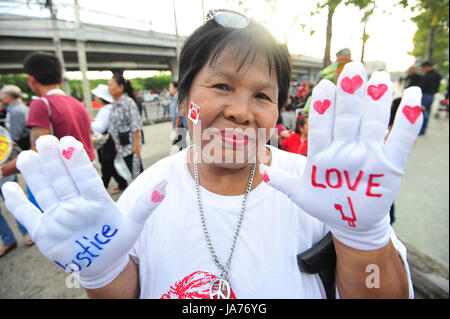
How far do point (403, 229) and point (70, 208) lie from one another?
3.49 metres

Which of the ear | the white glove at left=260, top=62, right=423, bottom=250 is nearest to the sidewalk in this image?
the white glove at left=260, top=62, right=423, bottom=250

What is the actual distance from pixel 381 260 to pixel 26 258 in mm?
3303

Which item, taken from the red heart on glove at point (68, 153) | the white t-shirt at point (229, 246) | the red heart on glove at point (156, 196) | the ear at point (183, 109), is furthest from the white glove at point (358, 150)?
the red heart on glove at point (68, 153)

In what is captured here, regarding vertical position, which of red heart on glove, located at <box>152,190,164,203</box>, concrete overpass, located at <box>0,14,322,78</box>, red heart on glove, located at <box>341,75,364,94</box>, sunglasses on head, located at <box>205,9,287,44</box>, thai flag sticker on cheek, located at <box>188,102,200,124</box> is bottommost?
red heart on glove, located at <box>152,190,164,203</box>

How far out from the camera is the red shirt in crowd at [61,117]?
1866mm

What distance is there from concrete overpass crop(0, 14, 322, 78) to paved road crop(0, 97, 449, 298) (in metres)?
9.33

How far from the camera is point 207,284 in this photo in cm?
85

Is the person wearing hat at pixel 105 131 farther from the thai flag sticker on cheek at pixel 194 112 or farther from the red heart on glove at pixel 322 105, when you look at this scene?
the red heart on glove at pixel 322 105

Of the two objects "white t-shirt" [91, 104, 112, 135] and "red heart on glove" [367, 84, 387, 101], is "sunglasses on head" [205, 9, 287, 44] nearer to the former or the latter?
"red heart on glove" [367, 84, 387, 101]

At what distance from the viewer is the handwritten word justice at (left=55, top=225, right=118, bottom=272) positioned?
0.73 meters
